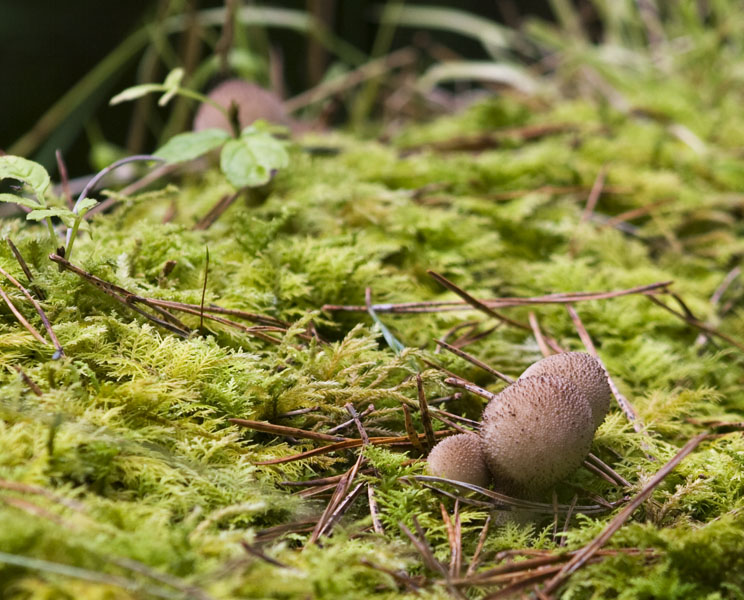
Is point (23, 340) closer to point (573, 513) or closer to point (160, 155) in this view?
point (160, 155)

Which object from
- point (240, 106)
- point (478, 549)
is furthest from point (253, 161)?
point (478, 549)

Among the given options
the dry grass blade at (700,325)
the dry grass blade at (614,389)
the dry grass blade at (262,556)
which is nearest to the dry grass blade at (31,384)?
the dry grass blade at (262,556)

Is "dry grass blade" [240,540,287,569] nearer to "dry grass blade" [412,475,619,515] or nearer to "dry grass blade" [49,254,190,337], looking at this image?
"dry grass blade" [412,475,619,515]

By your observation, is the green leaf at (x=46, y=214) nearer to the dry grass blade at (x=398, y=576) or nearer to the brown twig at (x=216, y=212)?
the brown twig at (x=216, y=212)

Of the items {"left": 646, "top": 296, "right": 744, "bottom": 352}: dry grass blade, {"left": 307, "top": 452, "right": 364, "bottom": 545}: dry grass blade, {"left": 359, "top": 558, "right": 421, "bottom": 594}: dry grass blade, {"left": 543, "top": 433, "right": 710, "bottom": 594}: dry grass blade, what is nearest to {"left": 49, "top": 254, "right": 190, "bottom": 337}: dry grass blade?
{"left": 307, "top": 452, "right": 364, "bottom": 545}: dry grass blade

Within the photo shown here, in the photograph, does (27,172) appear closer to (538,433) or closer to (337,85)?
(538,433)

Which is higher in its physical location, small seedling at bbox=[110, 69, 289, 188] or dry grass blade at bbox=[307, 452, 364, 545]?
small seedling at bbox=[110, 69, 289, 188]
